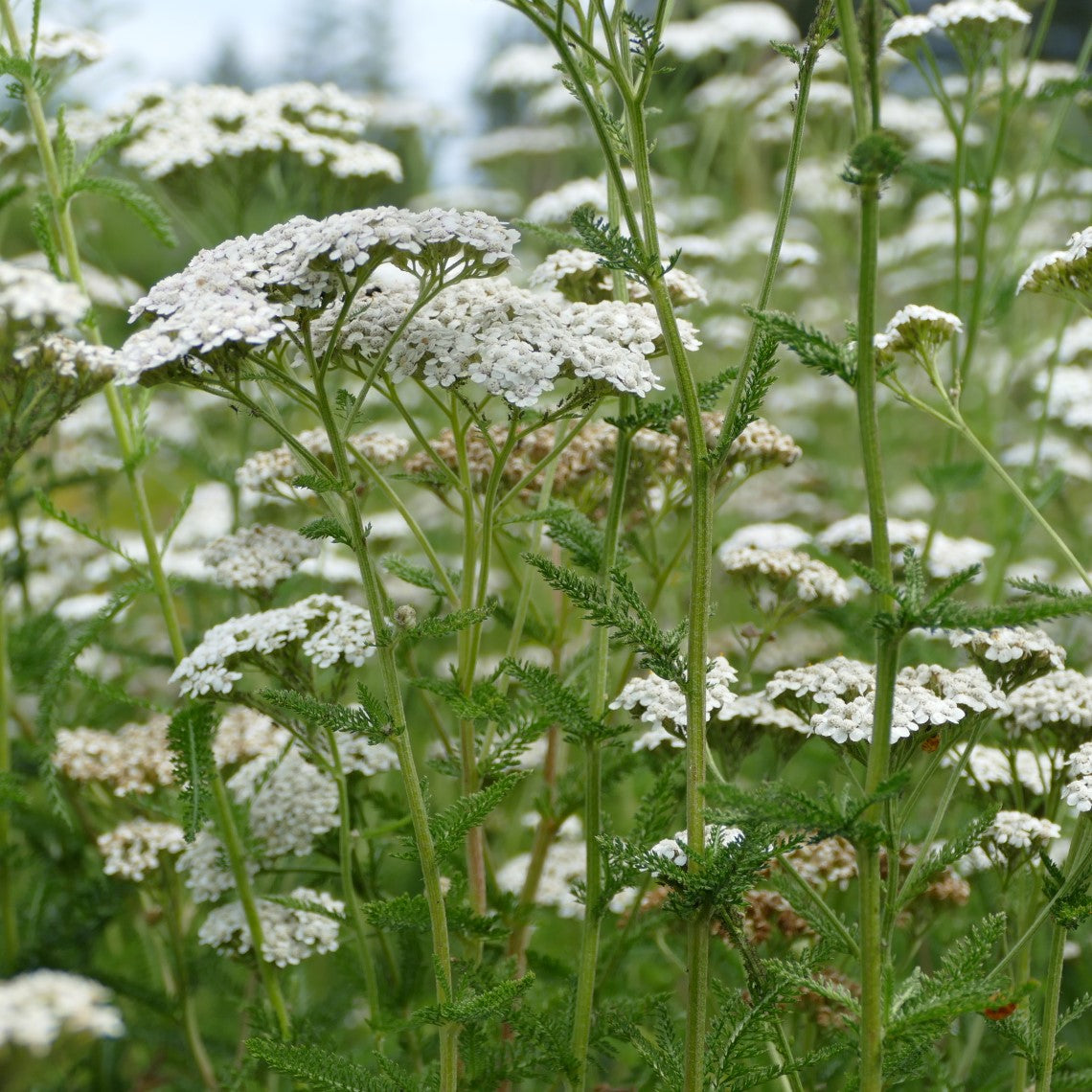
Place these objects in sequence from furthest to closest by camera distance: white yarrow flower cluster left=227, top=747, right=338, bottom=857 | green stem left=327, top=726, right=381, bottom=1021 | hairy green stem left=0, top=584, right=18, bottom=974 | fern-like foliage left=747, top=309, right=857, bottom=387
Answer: hairy green stem left=0, top=584, right=18, bottom=974 < white yarrow flower cluster left=227, top=747, right=338, bottom=857 < green stem left=327, top=726, right=381, bottom=1021 < fern-like foliage left=747, top=309, right=857, bottom=387

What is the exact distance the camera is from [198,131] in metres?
3.94

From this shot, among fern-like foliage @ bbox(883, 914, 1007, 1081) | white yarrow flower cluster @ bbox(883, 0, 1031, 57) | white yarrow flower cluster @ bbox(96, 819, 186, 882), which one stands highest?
white yarrow flower cluster @ bbox(883, 0, 1031, 57)

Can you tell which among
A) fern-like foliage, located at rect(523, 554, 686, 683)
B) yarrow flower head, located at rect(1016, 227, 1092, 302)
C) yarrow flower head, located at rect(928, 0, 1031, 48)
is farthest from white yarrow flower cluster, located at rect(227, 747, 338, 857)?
yarrow flower head, located at rect(928, 0, 1031, 48)

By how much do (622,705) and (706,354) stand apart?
4.32 meters

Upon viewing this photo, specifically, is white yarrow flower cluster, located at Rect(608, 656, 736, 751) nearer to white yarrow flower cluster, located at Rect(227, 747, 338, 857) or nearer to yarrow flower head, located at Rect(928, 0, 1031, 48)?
white yarrow flower cluster, located at Rect(227, 747, 338, 857)

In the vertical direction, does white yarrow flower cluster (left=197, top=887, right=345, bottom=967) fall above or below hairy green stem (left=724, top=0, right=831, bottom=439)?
below

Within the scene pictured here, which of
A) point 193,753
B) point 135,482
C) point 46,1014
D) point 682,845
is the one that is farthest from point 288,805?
point 46,1014

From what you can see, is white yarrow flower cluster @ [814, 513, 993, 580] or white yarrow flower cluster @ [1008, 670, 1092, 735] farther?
white yarrow flower cluster @ [814, 513, 993, 580]

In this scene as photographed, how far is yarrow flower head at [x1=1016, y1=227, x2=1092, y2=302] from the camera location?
2371 mm

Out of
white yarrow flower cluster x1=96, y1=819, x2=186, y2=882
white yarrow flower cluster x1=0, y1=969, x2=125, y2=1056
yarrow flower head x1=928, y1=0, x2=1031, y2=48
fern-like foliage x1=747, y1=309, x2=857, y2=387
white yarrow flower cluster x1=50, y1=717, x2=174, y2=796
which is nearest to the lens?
white yarrow flower cluster x1=0, y1=969, x2=125, y2=1056

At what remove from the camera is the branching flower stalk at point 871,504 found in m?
1.68

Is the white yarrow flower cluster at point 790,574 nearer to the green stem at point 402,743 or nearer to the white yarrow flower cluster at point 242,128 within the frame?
the green stem at point 402,743

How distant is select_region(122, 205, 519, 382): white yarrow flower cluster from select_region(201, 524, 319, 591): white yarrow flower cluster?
0.84 metres

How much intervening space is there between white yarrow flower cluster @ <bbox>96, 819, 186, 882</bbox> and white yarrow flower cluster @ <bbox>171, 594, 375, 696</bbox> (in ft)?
1.88
